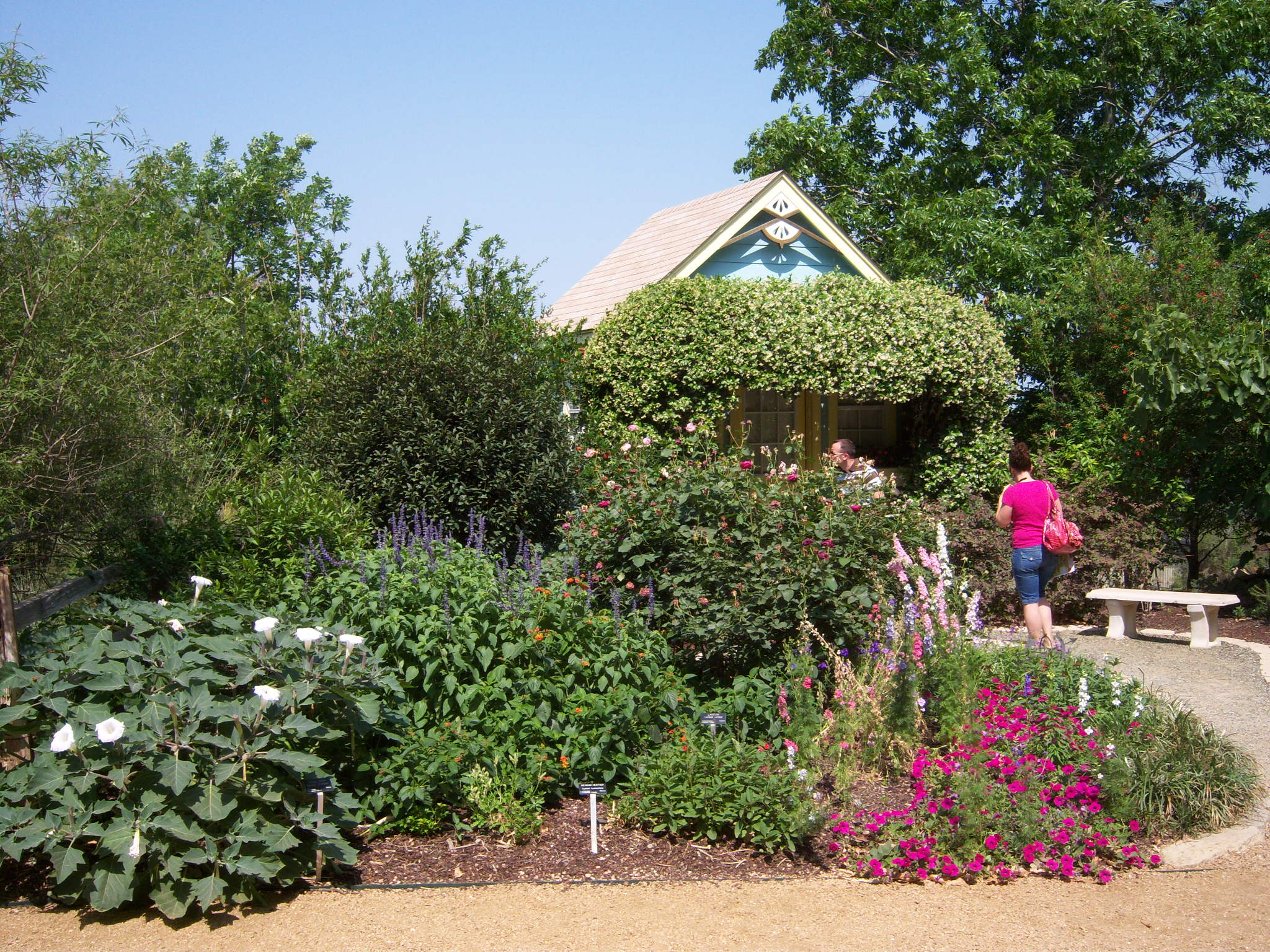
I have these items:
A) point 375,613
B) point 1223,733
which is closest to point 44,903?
point 375,613

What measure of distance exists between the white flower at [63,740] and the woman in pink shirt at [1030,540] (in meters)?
6.50

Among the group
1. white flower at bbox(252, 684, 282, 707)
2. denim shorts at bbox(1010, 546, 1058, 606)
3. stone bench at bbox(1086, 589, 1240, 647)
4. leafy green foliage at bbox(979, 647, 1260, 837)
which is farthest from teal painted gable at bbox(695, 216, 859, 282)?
white flower at bbox(252, 684, 282, 707)

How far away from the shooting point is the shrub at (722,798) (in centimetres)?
456

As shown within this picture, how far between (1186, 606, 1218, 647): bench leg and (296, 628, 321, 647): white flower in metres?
8.00

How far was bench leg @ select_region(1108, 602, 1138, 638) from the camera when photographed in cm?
948

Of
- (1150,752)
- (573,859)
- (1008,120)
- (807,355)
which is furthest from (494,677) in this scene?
(1008,120)

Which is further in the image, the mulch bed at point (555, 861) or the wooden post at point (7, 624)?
the wooden post at point (7, 624)

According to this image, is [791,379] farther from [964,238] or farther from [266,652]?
[266,652]

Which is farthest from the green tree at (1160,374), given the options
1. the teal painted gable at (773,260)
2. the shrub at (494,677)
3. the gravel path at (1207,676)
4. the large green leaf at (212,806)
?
the large green leaf at (212,806)

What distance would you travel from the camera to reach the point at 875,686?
5492 mm

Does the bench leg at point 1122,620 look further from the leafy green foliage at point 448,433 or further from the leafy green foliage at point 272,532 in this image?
the leafy green foliage at point 272,532

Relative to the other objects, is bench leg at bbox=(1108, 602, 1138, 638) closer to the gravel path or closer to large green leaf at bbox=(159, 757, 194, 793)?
the gravel path

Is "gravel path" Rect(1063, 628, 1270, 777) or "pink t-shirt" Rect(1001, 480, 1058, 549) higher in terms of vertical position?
"pink t-shirt" Rect(1001, 480, 1058, 549)

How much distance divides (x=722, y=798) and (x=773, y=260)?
9689 millimetres
